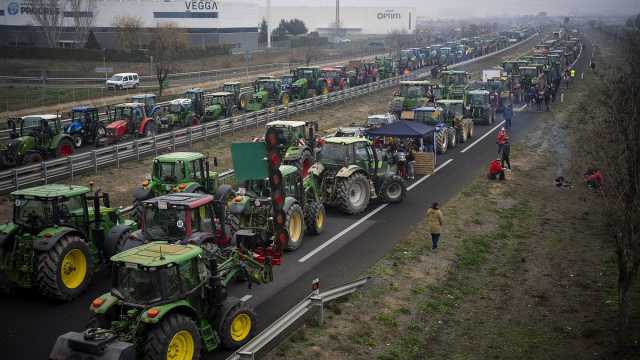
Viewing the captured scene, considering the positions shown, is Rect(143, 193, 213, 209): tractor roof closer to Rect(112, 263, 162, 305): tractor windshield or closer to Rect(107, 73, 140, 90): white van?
Rect(112, 263, 162, 305): tractor windshield

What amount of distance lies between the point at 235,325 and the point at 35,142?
20.1m

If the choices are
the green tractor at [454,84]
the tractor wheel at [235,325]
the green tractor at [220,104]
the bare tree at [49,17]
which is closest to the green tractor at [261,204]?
the tractor wheel at [235,325]

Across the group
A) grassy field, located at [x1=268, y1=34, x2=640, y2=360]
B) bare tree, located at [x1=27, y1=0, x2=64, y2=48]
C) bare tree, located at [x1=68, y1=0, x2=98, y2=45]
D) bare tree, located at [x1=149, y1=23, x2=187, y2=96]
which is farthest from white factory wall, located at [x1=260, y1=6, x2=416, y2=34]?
grassy field, located at [x1=268, y1=34, x2=640, y2=360]

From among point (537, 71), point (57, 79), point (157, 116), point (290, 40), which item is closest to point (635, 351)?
point (157, 116)

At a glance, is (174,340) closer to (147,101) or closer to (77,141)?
(77,141)

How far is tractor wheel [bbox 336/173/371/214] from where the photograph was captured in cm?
2033

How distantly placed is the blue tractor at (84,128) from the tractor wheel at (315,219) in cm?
1691

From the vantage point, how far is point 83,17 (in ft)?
268

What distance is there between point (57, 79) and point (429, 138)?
3998 cm

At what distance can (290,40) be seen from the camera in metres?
109

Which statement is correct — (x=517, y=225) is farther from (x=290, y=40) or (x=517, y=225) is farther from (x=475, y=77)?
(x=290, y=40)

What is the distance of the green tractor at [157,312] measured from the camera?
374 inches

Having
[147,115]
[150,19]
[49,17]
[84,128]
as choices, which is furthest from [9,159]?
[150,19]

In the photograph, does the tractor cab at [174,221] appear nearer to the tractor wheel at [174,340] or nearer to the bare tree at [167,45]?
the tractor wheel at [174,340]
